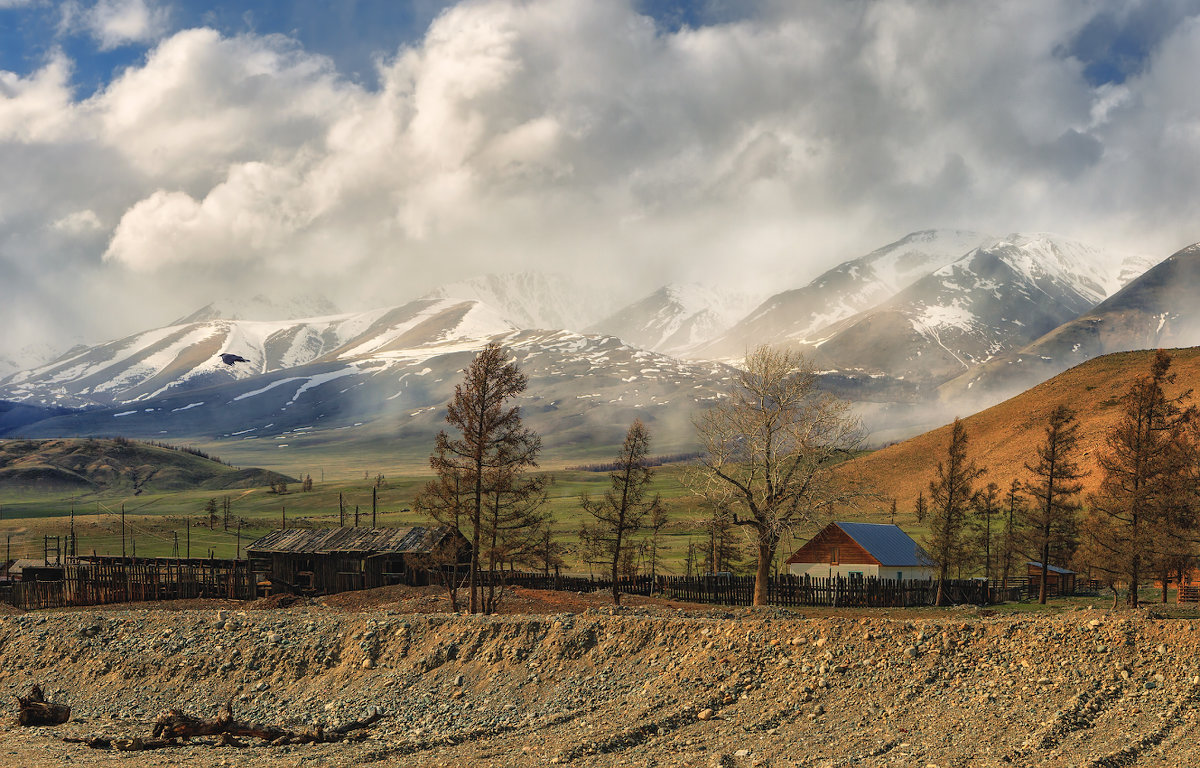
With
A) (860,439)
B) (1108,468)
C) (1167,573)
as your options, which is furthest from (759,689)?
(1167,573)

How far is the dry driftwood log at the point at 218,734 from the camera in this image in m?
22.0

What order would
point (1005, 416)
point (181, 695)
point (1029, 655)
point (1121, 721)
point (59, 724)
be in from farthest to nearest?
1. point (1005, 416)
2. point (181, 695)
3. point (59, 724)
4. point (1029, 655)
5. point (1121, 721)

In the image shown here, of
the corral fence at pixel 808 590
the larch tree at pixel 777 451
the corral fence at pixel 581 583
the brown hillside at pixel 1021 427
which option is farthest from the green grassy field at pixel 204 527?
the larch tree at pixel 777 451

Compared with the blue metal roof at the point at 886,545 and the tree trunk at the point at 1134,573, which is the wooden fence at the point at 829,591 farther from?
the tree trunk at the point at 1134,573

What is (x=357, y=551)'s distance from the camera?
214 ft

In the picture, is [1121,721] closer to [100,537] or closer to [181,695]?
[181,695]

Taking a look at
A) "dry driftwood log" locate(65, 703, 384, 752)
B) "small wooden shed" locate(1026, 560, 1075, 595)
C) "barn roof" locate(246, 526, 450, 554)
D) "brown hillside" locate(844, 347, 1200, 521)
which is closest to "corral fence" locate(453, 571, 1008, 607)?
"barn roof" locate(246, 526, 450, 554)

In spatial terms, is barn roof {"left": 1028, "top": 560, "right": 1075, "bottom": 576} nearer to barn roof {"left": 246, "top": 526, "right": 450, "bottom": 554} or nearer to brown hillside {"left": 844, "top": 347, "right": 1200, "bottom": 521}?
brown hillside {"left": 844, "top": 347, "right": 1200, "bottom": 521}

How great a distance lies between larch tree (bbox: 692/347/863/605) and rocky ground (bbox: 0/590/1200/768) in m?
16.9

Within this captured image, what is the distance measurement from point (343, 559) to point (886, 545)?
3732cm

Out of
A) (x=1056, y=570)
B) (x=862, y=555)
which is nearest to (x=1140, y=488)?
(x=862, y=555)

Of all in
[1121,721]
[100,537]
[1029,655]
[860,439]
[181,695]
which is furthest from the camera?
[100,537]

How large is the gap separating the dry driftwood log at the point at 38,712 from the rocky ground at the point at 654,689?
0.56 m

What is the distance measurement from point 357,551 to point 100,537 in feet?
267
